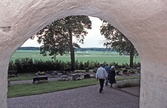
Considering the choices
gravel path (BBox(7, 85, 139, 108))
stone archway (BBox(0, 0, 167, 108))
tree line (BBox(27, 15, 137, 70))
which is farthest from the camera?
tree line (BBox(27, 15, 137, 70))

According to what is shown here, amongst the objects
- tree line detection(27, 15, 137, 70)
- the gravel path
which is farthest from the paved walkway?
tree line detection(27, 15, 137, 70)

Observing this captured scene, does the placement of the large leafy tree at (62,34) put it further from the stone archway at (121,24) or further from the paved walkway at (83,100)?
the stone archway at (121,24)

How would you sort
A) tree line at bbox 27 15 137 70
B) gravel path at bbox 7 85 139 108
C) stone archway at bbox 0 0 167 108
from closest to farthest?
1. stone archway at bbox 0 0 167 108
2. gravel path at bbox 7 85 139 108
3. tree line at bbox 27 15 137 70

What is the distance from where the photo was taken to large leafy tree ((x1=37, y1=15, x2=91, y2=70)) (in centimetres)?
2241

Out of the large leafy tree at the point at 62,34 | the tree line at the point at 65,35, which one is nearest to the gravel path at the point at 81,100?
the tree line at the point at 65,35

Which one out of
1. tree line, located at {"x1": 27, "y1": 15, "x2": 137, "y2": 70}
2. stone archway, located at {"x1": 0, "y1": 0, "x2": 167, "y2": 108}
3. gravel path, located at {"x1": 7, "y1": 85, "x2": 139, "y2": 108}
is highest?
tree line, located at {"x1": 27, "y1": 15, "x2": 137, "y2": 70}

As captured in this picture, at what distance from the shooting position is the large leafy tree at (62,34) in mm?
22406

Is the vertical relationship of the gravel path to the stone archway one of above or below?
below

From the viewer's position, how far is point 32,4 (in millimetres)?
1865

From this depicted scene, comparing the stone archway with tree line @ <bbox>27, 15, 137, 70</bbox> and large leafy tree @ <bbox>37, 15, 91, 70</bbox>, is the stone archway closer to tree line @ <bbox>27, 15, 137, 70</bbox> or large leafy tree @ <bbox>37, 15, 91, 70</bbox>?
tree line @ <bbox>27, 15, 137, 70</bbox>

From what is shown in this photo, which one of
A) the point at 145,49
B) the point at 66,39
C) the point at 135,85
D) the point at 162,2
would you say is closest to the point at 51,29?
the point at 66,39

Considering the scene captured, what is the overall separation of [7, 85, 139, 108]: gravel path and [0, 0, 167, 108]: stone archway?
5084 mm

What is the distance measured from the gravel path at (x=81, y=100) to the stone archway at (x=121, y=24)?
16.7 feet

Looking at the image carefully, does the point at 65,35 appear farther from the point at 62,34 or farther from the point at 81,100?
the point at 81,100
